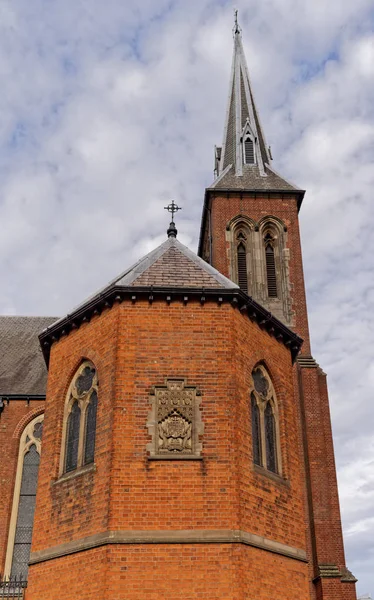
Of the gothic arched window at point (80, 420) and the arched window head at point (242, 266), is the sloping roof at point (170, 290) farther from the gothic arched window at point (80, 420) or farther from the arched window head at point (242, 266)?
the arched window head at point (242, 266)

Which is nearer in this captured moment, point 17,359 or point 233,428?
point 233,428

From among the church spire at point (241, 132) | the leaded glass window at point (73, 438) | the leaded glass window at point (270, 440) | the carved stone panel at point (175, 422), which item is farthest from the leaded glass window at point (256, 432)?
the church spire at point (241, 132)

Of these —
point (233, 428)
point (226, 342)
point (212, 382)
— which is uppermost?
point (226, 342)

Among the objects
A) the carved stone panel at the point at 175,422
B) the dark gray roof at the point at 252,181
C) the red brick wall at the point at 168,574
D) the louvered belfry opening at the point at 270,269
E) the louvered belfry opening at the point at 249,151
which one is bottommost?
the red brick wall at the point at 168,574

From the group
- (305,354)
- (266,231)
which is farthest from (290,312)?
(266,231)

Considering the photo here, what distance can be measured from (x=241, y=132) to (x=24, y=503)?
21.7m

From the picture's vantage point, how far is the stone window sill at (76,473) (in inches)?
473

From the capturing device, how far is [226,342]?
41.9 ft

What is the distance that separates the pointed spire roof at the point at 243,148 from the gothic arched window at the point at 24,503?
553 inches

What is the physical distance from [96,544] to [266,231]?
19.0 meters

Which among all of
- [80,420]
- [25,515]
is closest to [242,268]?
[25,515]

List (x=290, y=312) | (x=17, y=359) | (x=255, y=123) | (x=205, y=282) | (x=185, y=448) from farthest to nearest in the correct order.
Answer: (x=255, y=123) → (x=290, y=312) → (x=17, y=359) → (x=205, y=282) → (x=185, y=448)

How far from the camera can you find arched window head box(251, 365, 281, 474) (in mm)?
12977

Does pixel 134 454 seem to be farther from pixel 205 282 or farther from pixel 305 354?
pixel 305 354
